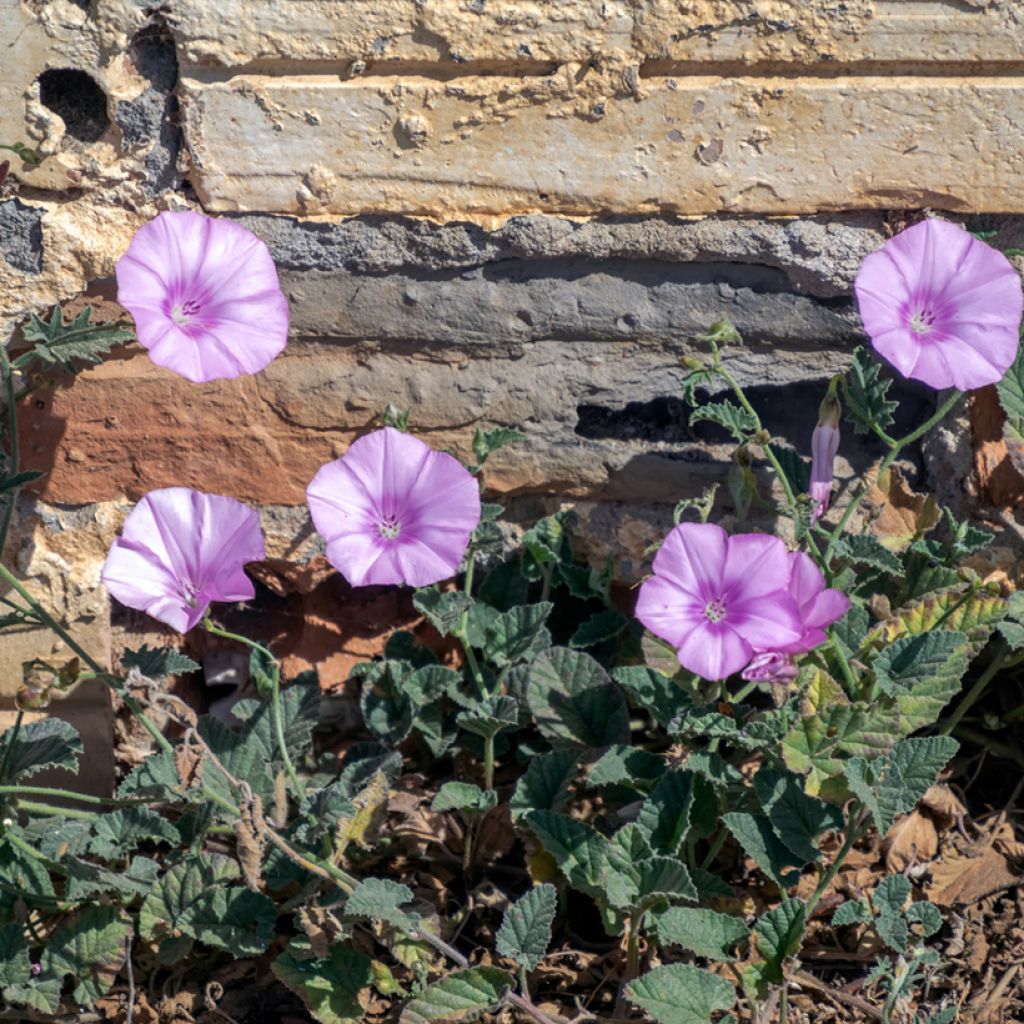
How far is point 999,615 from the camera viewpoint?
185 centimetres

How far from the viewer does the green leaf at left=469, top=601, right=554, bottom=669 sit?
1.91 m

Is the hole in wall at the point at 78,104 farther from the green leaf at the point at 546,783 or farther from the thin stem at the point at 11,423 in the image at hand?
the green leaf at the point at 546,783

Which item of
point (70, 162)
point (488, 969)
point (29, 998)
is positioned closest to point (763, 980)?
point (488, 969)

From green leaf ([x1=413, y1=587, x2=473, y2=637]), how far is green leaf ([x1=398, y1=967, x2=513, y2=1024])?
48 cm

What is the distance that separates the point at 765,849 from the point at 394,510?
26.9 inches

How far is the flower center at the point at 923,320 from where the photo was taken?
1775mm

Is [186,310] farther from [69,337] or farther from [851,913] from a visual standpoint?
[851,913]

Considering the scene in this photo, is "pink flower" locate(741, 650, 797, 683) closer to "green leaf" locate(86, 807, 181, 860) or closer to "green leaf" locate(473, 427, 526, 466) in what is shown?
"green leaf" locate(473, 427, 526, 466)

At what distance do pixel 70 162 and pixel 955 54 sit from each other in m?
1.25

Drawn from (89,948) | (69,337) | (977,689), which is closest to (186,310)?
(69,337)

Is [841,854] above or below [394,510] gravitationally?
below

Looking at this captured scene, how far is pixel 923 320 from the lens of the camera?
5.88 feet

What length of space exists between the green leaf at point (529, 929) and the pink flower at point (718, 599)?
0.35 meters

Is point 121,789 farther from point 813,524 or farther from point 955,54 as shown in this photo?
point 955,54
